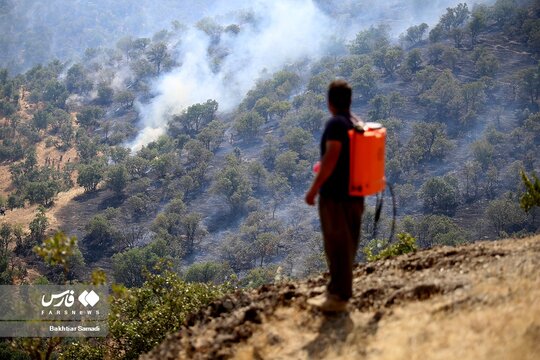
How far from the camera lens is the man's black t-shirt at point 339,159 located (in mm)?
4781

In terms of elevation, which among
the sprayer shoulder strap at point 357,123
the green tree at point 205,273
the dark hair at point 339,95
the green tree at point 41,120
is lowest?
the green tree at point 205,273

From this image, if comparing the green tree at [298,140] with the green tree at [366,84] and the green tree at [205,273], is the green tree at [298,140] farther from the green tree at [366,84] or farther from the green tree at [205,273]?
the green tree at [205,273]

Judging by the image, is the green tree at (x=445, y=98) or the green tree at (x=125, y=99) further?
the green tree at (x=125, y=99)

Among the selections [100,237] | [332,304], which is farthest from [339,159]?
[100,237]

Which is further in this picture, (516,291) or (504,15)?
(504,15)

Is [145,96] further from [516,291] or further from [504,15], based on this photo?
[516,291]

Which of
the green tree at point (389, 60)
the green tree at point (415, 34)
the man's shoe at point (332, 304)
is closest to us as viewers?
the man's shoe at point (332, 304)

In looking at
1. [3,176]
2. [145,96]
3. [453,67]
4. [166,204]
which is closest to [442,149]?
[453,67]

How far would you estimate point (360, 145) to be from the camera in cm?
484

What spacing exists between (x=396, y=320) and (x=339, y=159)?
1.63 m

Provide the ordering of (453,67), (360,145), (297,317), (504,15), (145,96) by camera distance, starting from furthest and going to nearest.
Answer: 1. (145,96)
2. (504,15)
3. (453,67)
4. (297,317)
5. (360,145)

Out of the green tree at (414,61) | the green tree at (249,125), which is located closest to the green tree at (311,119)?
the green tree at (249,125)

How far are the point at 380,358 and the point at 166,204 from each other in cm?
5502

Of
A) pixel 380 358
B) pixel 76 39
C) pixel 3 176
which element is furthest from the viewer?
pixel 76 39
